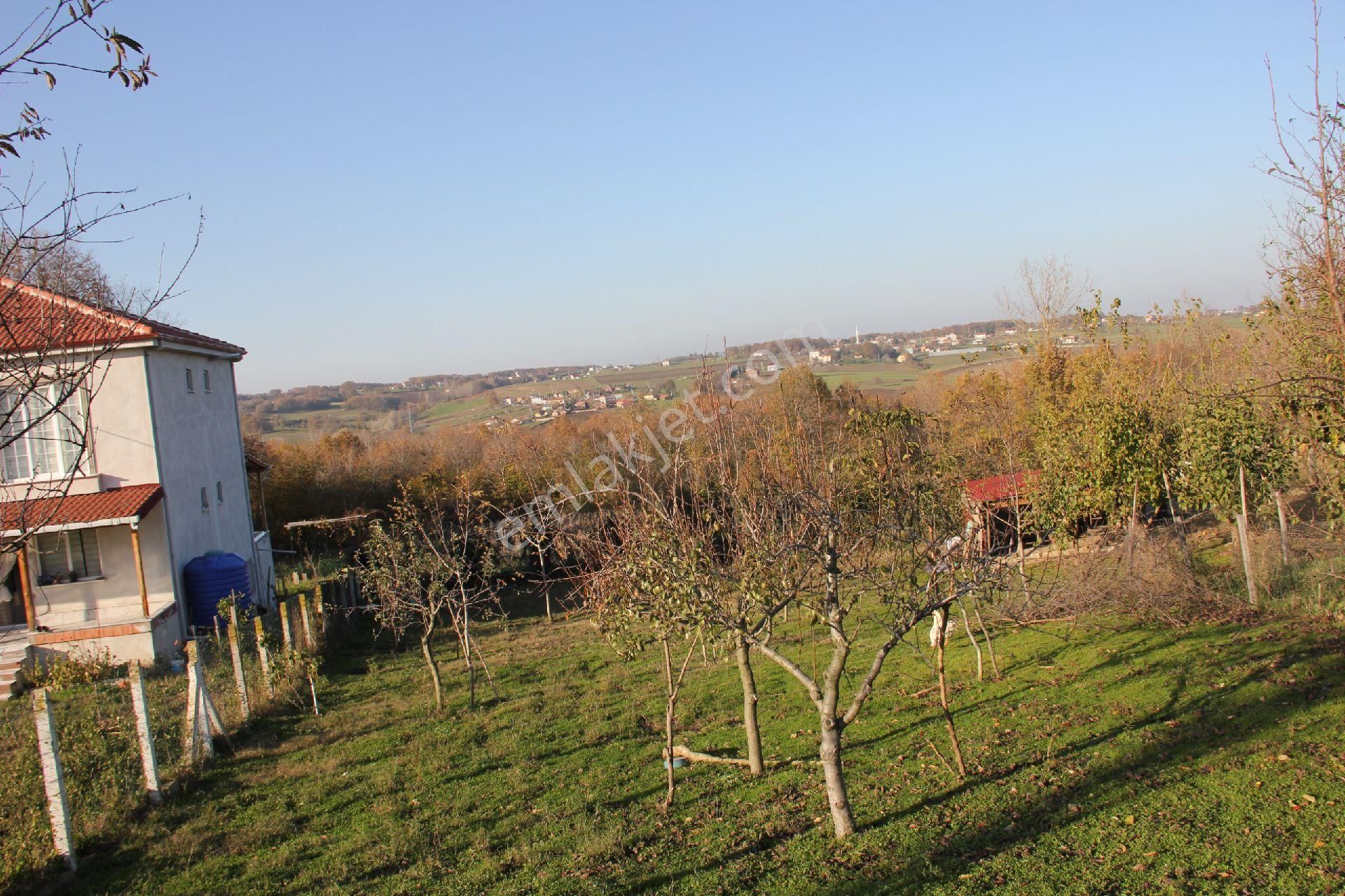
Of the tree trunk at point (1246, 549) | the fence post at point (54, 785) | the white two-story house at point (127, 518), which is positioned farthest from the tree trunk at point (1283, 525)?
the white two-story house at point (127, 518)

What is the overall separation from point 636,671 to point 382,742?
4870mm

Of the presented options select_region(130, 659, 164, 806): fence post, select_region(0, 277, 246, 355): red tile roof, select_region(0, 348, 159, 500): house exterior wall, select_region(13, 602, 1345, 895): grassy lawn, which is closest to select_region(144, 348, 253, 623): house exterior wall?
select_region(0, 348, 159, 500): house exterior wall

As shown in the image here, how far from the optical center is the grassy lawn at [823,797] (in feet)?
20.5

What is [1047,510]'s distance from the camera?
15.4m

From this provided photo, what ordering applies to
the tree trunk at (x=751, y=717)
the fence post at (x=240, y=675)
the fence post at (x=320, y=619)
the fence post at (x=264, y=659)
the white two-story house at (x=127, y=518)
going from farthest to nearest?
the fence post at (x=320, y=619) < the white two-story house at (x=127, y=518) < the fence post at (x=264, y=659) < the fence post at (x=240, y=675) < the tree trunk at (x=751, y=717)

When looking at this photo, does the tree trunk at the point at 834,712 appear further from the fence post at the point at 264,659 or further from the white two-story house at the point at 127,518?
the white two-story house at the point at 127,518

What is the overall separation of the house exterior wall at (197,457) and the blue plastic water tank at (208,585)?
0.18 m

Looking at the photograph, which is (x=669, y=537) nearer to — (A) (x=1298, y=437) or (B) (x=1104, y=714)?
(B) (x=1104, y=714)

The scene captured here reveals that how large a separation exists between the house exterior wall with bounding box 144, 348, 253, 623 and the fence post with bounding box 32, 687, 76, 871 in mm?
11007

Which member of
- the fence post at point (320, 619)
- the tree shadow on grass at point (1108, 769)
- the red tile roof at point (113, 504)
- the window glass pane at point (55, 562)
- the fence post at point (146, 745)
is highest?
the red tile roof at point (113, 504)

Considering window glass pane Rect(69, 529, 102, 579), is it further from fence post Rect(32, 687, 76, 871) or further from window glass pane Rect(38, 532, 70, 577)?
fence post Rect(32, 687, 76, 871)

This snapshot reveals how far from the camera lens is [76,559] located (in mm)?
16938

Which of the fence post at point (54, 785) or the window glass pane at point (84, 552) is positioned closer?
the fence post at point (54, 785)

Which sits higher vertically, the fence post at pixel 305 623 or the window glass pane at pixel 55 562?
the window glass pane at pixel 55 562
